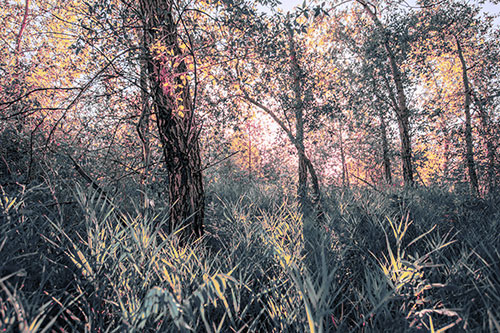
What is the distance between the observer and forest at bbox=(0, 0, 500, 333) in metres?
1.31

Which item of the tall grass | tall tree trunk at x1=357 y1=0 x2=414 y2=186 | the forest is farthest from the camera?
tall tree trunk at x1=357 y1=0 x2=414 y2=186

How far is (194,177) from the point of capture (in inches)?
112

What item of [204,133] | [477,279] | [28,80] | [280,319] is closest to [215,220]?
[204,133]

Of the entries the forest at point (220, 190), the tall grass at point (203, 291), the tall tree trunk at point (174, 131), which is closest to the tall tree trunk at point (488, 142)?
the forest at point (220, 190)

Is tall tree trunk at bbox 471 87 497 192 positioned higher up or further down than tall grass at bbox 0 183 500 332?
higher up

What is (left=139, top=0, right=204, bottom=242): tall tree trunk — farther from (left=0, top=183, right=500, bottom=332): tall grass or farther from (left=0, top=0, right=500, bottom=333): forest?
(left=0, top=183, right=500, bottom=332): tall grass

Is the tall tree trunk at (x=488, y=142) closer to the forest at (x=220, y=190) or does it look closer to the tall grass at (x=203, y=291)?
the forest at (x=220, y=190)

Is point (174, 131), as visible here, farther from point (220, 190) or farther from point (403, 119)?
point (403, 119)

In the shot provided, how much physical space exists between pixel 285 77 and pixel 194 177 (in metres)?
5.83

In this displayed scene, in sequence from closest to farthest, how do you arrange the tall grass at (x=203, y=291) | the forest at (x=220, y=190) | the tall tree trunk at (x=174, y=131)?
the tall grass at (x=203, y=291) → the forest at (x=220, y=190) → the tall tree trunk at (x=174, y=131)

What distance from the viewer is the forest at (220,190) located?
1310 millimetres

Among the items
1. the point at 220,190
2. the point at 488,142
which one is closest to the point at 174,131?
the point at 220,190

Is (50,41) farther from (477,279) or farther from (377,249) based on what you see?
(477,279)

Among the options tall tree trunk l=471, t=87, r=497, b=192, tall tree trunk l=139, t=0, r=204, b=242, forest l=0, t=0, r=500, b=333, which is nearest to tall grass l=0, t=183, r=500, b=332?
forest l=0, t=0, r=500, b=333
